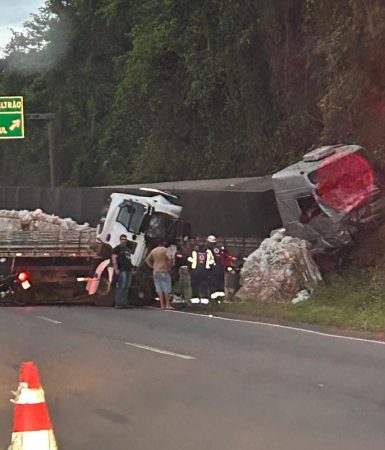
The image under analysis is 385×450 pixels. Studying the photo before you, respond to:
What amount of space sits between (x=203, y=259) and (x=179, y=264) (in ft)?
3.22

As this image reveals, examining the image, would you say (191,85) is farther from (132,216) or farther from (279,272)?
(279,272)

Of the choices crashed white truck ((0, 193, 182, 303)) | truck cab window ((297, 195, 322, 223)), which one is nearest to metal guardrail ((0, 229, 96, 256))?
crashed white truck ((0, 193, 182, 303))

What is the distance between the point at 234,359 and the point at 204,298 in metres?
9.08

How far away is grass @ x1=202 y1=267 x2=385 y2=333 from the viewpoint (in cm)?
1542

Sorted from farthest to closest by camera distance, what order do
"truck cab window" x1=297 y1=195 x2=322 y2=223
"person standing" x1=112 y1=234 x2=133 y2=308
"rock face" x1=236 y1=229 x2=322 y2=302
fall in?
"truck cab window" x1=297 y1=195 x2=322 y2=223 < "person standing" x1=112 y1=234 x2=133 y2=308 < "rock face" x1=236 y1=229 x2=322 y2=302

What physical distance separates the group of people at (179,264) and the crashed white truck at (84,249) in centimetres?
36

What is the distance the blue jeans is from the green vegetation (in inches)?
264

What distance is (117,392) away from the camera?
8.95m

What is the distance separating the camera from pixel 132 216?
2025 cm

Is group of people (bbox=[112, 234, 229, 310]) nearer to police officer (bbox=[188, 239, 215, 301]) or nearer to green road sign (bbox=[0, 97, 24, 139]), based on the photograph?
police officer (bbox=[188, 239, 215, 301])

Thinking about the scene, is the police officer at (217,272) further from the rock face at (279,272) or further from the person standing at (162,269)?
the person standing at (162,269)

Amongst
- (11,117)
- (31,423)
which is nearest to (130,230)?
(11,117)

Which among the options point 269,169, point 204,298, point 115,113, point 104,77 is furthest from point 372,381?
point 104,77

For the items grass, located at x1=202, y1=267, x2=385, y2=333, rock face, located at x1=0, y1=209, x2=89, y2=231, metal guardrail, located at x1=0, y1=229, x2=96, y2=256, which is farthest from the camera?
rock face, located at x1=0, y1=209, x2=89, y2=231
